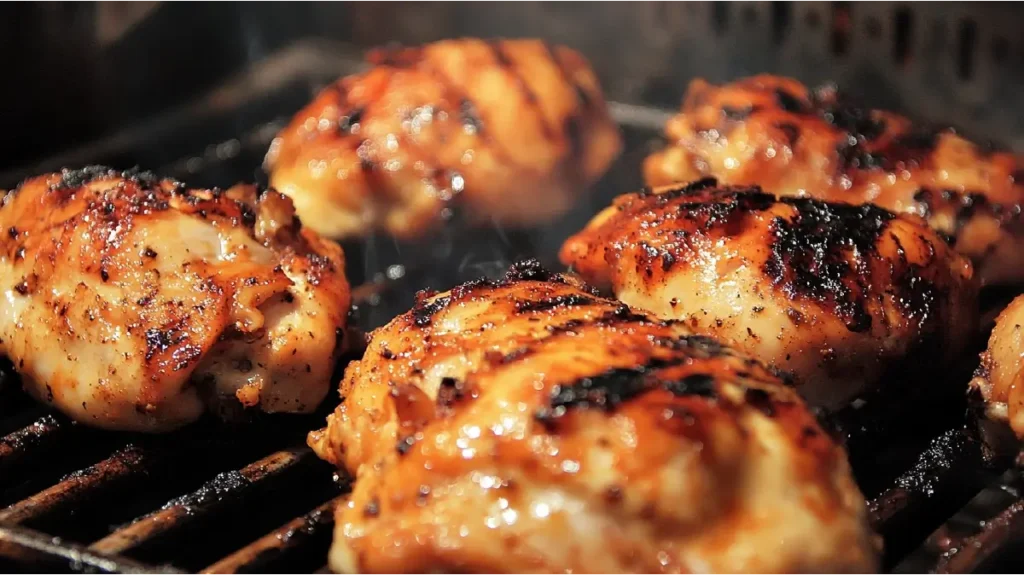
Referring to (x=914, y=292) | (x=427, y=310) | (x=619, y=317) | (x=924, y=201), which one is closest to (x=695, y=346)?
(x=619, y=317)

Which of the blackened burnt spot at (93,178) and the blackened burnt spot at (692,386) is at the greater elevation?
the blackened burnt spot at (93,178)

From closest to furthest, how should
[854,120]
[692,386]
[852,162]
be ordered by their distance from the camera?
[692,386]
[852,162]
[854,120]

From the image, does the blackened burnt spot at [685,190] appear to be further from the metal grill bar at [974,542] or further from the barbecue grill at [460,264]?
the metal grill bar at [974,542]

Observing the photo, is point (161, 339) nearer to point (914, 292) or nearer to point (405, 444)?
point (405, 444)

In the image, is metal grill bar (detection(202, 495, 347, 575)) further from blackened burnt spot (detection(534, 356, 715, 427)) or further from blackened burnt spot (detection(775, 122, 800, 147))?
blackened burnt spot (detection(775, 122, 800, 147))

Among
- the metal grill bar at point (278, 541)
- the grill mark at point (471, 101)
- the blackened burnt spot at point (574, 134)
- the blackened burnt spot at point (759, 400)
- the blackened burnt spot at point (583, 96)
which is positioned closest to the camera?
the blackened burnt spot at point (759, 400)

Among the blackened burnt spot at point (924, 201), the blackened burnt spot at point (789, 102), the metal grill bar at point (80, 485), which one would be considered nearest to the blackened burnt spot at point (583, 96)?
the blackened burnt spot at point (789, 102)

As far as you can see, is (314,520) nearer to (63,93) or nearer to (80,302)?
(80,302)
